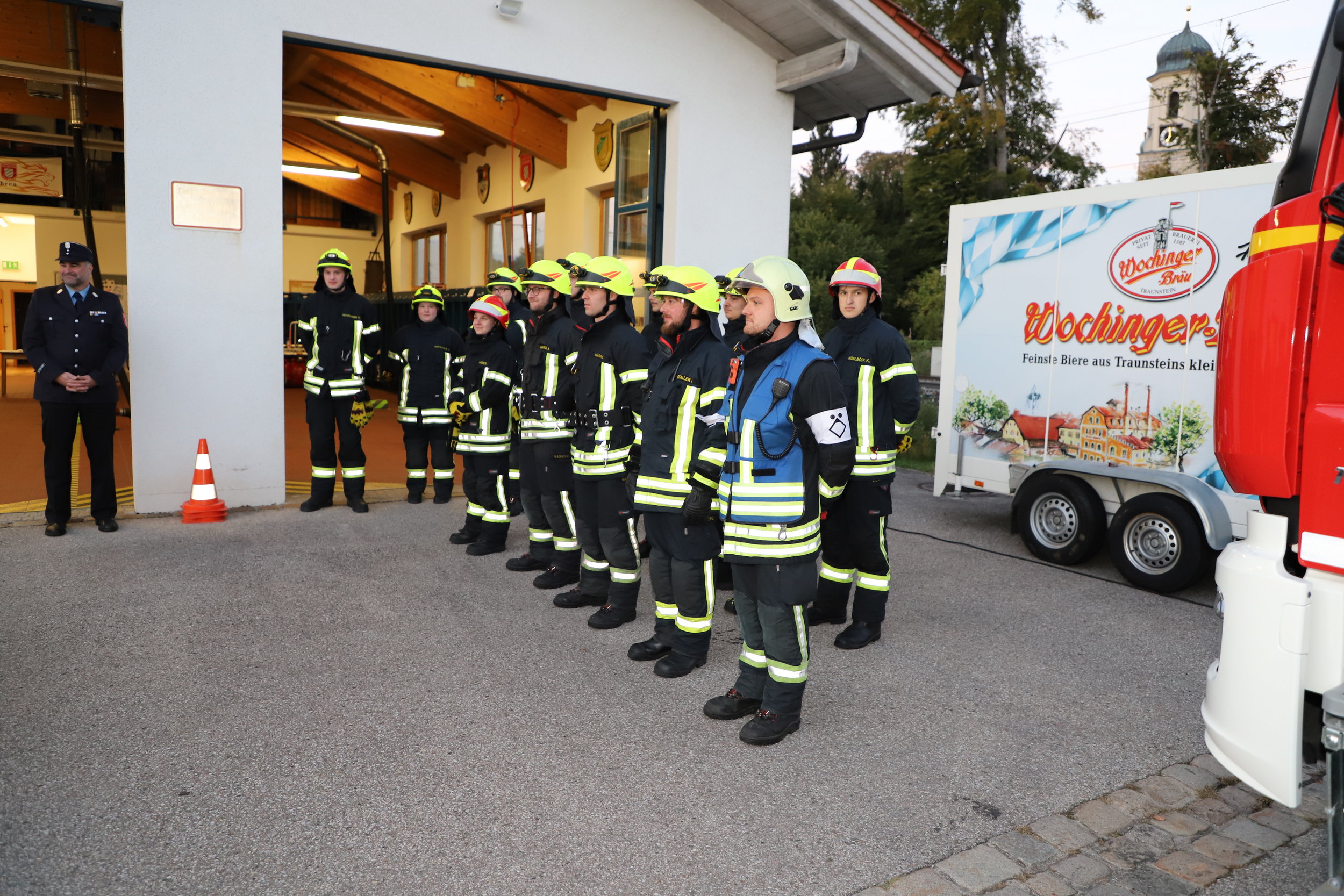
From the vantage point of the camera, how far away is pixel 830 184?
141 feet

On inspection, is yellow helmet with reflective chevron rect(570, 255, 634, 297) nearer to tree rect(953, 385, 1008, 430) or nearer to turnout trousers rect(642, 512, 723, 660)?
turnout trousers rect(642, 512, 723, 660)

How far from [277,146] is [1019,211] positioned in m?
6.25

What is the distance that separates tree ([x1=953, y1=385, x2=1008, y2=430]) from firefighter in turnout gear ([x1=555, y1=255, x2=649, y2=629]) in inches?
145

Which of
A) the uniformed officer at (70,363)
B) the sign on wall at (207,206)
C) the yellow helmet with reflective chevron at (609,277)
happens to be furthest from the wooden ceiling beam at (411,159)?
the yellow helmet with reflective chevron at (609,277)

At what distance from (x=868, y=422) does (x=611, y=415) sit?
1.51 m

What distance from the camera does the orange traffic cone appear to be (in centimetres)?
765

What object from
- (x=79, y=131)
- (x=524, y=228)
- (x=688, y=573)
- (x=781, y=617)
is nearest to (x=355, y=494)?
(x=688, y=573)

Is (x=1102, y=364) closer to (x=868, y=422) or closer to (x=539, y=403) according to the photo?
(x=868, y=422)

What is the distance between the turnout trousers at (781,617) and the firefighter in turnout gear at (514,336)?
8.89ft

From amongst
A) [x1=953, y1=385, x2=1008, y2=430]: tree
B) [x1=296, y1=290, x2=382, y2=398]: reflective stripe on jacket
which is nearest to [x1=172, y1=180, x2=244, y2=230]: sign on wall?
[x1=296, y1=290, x2=382, y2=398]: reflective stripe on jacket

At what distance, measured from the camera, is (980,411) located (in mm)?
8000

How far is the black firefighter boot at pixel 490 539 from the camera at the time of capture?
7.19 m

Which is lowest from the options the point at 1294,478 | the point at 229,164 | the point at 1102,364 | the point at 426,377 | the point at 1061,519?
the point at 1061,519

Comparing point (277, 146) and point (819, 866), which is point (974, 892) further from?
point (277, 146)
